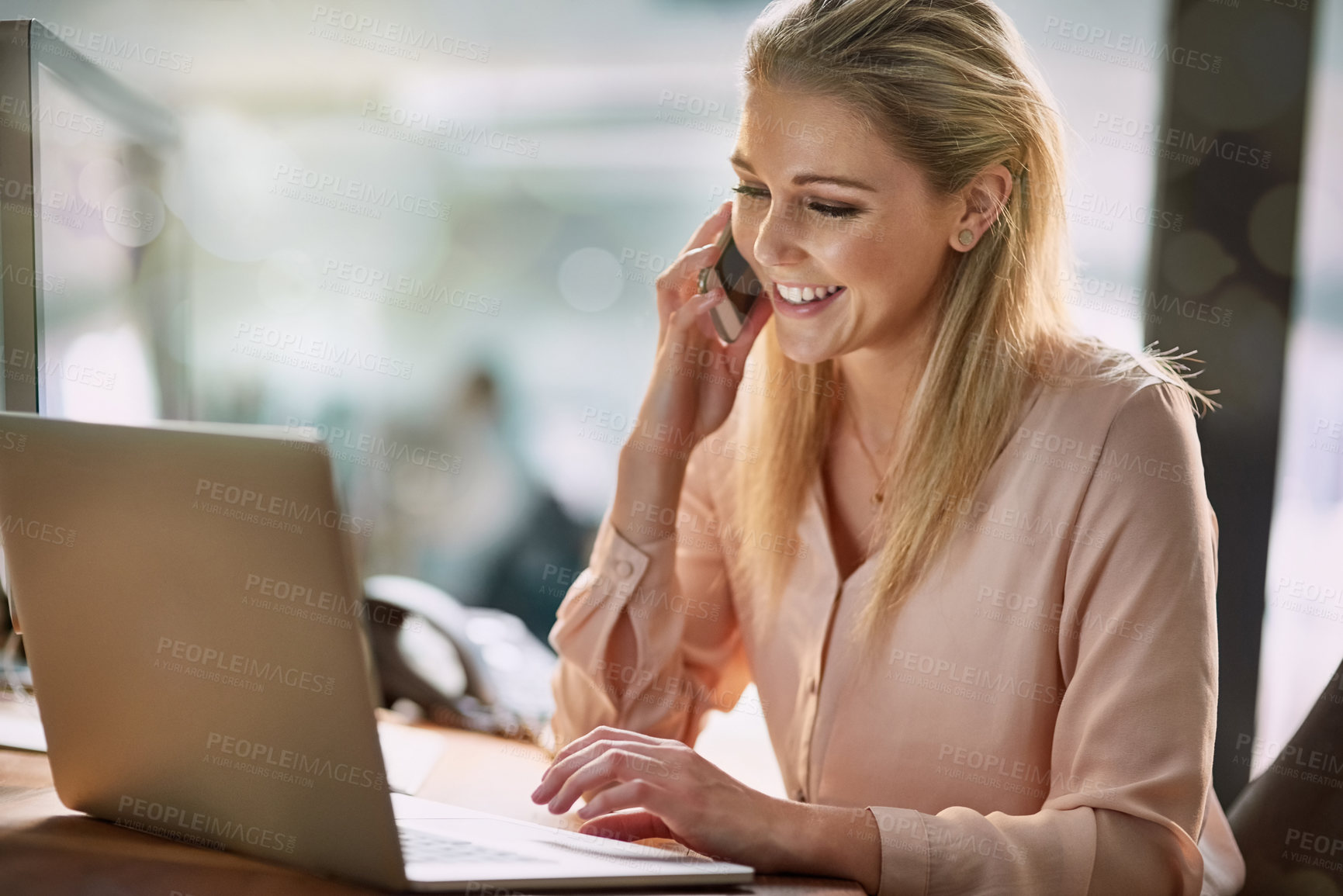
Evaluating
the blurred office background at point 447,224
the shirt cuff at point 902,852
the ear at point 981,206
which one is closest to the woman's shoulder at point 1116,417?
the ear at point 981,206

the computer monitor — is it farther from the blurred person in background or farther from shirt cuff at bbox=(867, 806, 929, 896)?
the blurred person in background

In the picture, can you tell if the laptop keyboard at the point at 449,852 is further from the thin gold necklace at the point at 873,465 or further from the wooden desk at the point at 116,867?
the thin gold necklace at the point at 873,465

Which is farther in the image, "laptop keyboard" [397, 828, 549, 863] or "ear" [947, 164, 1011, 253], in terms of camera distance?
"ear" [947, 164, 1011, 253]

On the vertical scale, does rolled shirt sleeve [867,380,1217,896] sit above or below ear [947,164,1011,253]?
below

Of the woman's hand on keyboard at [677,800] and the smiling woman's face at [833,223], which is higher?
the smiling woman's face at [833,223]

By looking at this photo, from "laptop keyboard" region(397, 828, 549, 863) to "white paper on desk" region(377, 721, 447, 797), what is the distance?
22 cm

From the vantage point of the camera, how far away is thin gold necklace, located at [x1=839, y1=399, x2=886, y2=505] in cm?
125

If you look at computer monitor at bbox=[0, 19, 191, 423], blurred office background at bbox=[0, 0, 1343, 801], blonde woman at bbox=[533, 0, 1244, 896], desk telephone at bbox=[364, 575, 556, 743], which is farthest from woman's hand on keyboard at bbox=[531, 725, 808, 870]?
blurred office background at bbox=[0, 0, 1343, 801]

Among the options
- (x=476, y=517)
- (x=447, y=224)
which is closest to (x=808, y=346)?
→ (x=476, y=517)

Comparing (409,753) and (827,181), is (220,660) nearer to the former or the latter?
(409,753)

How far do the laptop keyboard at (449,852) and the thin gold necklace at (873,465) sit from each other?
2.27 feet

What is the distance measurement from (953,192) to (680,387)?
418mm

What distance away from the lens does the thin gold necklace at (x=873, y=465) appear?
1.25 metres

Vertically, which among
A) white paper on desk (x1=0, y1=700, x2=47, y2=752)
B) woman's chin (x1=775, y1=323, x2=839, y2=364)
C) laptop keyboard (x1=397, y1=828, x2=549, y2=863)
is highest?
woman's chin (x1=775, y1=323, x2=839, y2=364)
